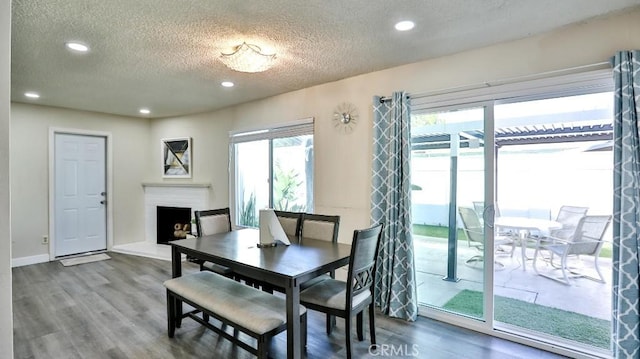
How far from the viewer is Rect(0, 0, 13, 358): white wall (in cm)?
117

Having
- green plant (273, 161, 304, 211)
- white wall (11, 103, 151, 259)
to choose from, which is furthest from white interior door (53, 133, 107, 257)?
green plant (273, 161, 304, 211)

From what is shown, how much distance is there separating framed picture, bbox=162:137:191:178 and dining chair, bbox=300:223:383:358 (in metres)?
4.03

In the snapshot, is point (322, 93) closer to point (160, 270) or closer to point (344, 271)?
point (344, 271)

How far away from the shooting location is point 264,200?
473 centimetres

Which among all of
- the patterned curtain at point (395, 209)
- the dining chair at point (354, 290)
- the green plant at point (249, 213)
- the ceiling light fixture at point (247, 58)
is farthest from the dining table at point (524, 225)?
the green plant at point (249, 213)

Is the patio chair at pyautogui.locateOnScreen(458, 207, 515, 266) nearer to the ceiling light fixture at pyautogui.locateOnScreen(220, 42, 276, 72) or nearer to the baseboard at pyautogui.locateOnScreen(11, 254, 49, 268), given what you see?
the ceiling light fixture at pyautogui.locateOnScreen(220, 42, 276, 72)

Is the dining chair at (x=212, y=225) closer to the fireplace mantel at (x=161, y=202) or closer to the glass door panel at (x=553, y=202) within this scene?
the fireplace mantel at (x=161, y=202)

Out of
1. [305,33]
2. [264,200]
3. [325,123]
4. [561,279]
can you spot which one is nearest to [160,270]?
[264,200]

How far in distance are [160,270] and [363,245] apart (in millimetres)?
3506

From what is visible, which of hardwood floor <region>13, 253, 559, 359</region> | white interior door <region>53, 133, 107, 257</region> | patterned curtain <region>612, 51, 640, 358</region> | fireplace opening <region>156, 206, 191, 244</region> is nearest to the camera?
patterned curtain <region>612, 51, 640, 358</region>

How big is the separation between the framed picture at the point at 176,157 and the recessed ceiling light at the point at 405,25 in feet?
14.1

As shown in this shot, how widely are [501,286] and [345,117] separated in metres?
2.57

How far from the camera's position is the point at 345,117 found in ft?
12.0

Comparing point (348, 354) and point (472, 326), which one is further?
point (472, 326)
